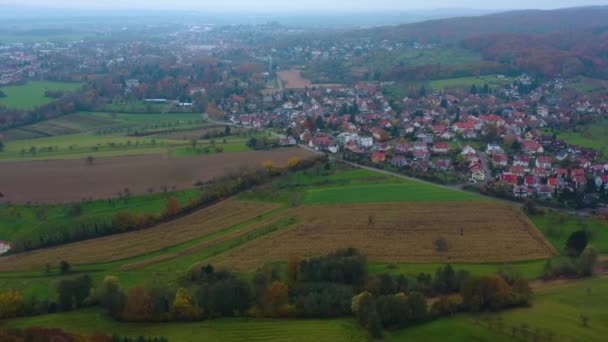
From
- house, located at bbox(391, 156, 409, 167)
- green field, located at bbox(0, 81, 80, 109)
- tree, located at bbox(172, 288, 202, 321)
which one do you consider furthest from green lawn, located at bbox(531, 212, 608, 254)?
green field, located at bbox(0, 81, 80, 109)

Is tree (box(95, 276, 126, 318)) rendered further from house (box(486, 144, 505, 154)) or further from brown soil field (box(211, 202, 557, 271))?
house (box(486, 144, 505, 154))

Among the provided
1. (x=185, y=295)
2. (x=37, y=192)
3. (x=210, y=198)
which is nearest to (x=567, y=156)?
(x=210, y=198)

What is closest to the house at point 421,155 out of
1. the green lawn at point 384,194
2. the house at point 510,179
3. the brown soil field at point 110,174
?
the green lawn at point 384,194

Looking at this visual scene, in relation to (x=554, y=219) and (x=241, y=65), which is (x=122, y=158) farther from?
(x=241, y=65)

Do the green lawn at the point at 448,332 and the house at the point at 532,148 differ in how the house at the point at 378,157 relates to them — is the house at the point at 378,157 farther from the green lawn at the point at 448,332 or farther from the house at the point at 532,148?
the green lawn at the point at 448,332

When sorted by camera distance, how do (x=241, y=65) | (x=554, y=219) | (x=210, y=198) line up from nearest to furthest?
1. (x=554, y=219)
2. (x=210, y=198)
3. (x=241, y=65)

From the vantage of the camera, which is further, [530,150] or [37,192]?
[530,150]
